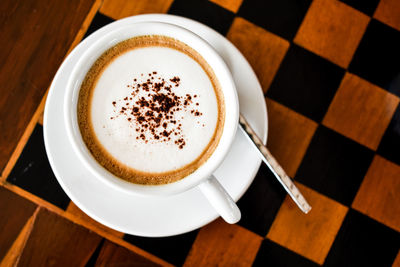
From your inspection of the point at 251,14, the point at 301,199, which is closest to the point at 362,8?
the point at 251,14

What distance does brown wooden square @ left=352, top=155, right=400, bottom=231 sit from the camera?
2.76ft

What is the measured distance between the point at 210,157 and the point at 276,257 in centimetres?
37

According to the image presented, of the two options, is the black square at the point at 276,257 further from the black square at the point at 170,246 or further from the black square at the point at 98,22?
the black square at the point at 98,22

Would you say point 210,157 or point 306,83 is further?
point 306,83

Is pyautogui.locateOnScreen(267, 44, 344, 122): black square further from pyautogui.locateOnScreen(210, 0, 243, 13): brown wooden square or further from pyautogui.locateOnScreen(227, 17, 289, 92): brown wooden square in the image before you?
pyautogui.locateOnScreen(210, 0, 243, 13): brown wooden square

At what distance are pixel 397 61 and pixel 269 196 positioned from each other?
0.49 metres

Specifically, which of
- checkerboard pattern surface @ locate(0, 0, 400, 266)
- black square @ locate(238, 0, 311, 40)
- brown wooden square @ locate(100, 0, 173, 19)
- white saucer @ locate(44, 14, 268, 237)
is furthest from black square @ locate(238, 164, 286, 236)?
brown wooden square @ locate(100, 0, 173, 19)

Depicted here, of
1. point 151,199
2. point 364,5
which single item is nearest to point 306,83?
point 364,5

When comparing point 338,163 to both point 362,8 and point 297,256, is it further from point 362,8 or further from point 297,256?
point 362,8

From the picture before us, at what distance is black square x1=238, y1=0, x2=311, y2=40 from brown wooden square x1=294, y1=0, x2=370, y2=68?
0.02 metres

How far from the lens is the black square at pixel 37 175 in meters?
0.80

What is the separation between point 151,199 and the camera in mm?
700

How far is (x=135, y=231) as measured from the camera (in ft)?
2.25

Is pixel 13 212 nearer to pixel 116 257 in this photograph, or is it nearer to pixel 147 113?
pixel 116 257
